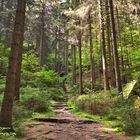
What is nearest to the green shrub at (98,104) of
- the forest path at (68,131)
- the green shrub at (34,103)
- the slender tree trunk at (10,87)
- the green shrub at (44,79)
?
the forest path at (68,131)

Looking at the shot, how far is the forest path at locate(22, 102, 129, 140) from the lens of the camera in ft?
30.9

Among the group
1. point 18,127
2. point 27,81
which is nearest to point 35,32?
point 27,81

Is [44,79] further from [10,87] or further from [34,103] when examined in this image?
[10,87]

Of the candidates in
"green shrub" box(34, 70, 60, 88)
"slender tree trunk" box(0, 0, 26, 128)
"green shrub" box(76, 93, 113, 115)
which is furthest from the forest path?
"green shrub" box(34, 70, 60, 88)

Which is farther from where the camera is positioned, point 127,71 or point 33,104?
point 127,71

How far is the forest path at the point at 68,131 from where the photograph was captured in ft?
30.9

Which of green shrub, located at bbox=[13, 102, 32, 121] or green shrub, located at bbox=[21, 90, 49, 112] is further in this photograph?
green shrub, located at bbox=[21, 90, 49, 112]

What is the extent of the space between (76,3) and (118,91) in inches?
493

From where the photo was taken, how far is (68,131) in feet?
34.4

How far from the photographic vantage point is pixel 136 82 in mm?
16188

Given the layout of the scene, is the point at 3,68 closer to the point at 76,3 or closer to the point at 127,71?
the point at 76,3

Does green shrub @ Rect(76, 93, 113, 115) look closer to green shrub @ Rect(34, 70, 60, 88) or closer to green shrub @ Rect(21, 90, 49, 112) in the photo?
green shrub @ Rect(21, 90, 49, 112)

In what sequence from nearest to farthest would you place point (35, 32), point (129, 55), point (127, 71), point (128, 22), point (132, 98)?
point (132, 98) → point (127, 71) → point (129, 55) → point (128, 22) → point (35, 32)

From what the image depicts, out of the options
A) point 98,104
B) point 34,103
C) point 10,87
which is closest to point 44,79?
point 34,103
